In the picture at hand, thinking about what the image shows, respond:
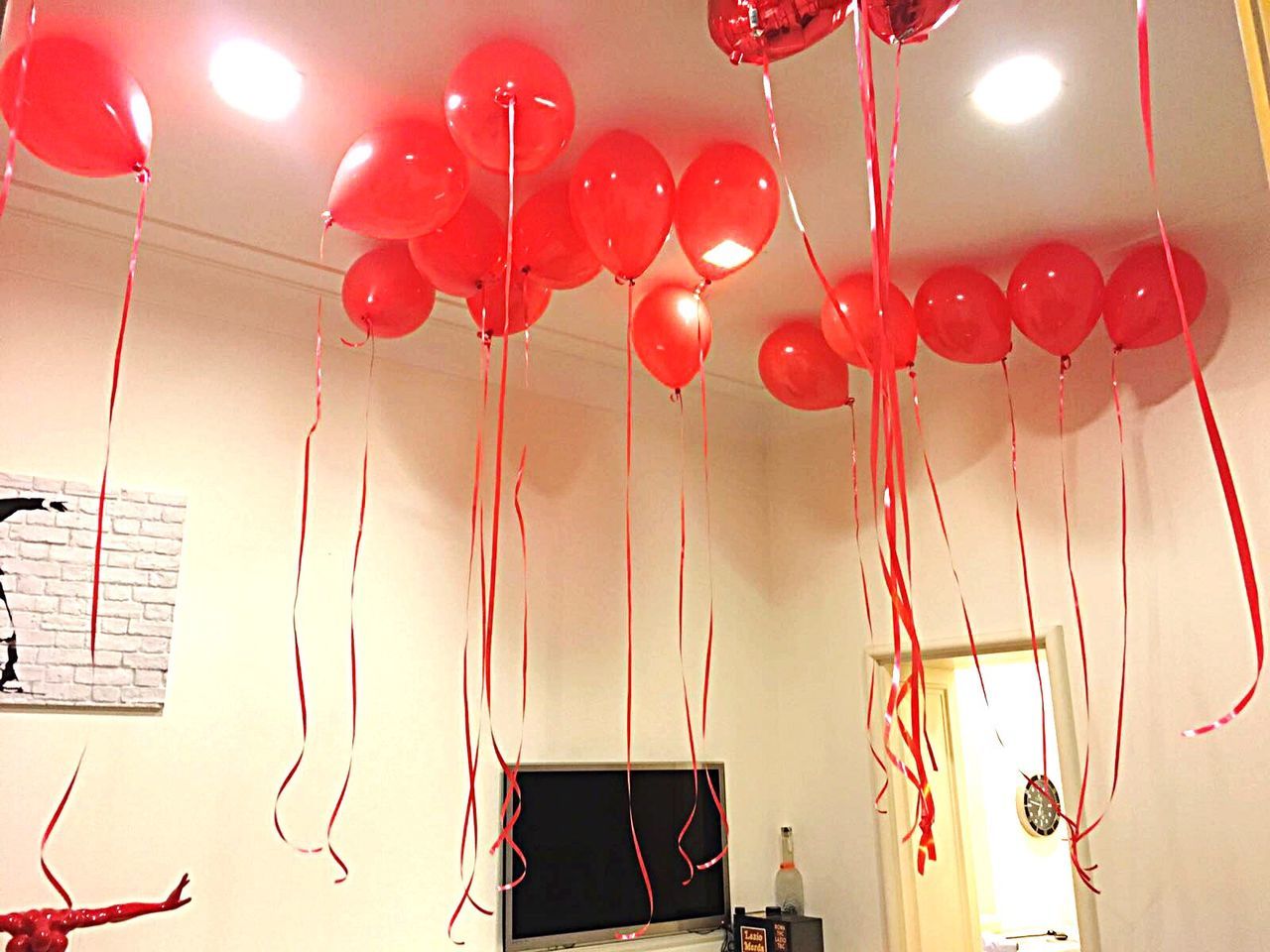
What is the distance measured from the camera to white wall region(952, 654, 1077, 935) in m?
4.84

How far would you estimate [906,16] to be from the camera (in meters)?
1.64

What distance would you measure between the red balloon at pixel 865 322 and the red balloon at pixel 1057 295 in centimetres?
29

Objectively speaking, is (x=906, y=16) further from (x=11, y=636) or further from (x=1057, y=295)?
(x=11, y=636)

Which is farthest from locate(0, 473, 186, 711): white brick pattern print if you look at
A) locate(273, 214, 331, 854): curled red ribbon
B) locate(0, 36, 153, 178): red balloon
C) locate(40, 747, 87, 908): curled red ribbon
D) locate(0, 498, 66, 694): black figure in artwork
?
locate(0, 36, 153, 178): red balloon

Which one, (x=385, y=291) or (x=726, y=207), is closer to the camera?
(x=726, y=207)

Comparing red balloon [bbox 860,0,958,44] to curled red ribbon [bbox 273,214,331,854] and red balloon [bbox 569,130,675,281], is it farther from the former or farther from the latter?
curled red ribbon [bbox 273,214,331,854]

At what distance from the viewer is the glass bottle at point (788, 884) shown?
3485 mm

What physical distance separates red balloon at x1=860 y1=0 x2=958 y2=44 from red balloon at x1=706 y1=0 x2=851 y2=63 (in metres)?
0.05

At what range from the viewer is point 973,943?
374 centimetres

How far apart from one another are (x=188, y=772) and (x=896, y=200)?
2274 millimetres

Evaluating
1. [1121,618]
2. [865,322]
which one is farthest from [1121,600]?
[865,322]

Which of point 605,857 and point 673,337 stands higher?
point 673,337

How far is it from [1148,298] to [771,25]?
1.40 metres

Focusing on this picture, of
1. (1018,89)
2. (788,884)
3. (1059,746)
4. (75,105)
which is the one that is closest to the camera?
(75,105)
